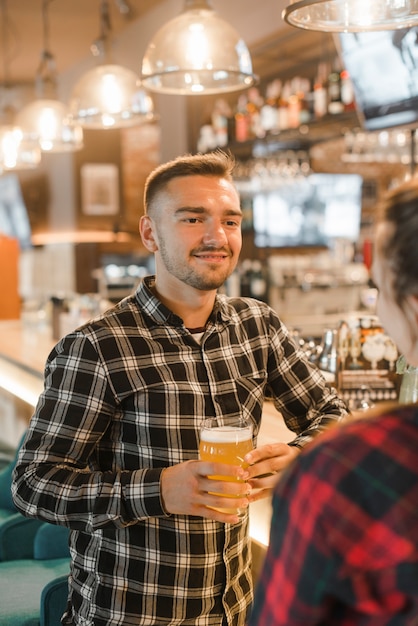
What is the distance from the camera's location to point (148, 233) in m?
1.98

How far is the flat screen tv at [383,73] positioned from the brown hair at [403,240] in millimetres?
2651

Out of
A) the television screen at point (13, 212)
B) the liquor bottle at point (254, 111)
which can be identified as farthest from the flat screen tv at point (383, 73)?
the television screen at point (13, 212)

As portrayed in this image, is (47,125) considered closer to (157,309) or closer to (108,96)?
(108,96)

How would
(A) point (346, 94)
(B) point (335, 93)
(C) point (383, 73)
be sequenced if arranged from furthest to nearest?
(B) point (335, 93), (A) point (346, 94), (C) point (383, 73)

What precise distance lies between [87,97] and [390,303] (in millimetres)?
3191

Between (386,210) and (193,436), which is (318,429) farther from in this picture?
(386,210)

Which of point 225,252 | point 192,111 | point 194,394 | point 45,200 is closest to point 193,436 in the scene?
point 194,394

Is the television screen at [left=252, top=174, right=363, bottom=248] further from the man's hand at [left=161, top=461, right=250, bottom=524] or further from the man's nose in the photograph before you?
the man's hand at [left=161, top=461, right=250, bottom=524]

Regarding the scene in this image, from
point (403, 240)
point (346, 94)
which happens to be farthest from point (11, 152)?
point (403, 240)

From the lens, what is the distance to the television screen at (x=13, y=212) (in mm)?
11047

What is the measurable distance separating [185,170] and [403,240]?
107 centimetres

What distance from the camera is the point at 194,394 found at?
5.84 ft

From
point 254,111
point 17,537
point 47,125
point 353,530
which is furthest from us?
point 254,111

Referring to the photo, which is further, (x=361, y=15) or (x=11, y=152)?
(x=11, y=152)
